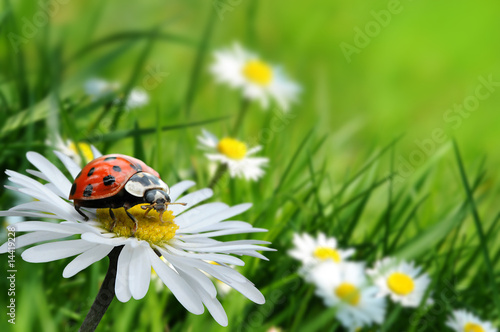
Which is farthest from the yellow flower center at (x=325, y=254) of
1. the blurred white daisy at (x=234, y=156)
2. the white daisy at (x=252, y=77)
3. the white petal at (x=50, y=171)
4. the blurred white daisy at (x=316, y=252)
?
the white daisy at (x=252, y=77)

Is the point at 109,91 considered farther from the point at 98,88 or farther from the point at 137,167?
the point at 137,167

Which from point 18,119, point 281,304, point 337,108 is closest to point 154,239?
point 281,304

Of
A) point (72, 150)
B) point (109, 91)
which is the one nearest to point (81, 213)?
point (72, 150)

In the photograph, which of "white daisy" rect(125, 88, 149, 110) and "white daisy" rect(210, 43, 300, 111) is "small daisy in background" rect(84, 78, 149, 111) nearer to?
"white daisy" rect(125, 88, 149, 110)

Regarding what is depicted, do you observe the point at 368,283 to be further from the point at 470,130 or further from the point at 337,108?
the point at 470,130

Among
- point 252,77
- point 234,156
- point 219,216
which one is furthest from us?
point 252,77

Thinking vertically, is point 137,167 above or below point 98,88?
below
